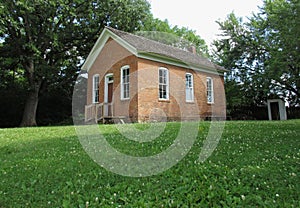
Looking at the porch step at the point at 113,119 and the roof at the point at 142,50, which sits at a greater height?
the roof at the point at 142,50

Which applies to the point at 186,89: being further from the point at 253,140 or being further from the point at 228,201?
the point at 228,201

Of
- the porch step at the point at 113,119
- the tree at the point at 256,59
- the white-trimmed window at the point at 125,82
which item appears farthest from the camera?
the tree at the point at 256,59

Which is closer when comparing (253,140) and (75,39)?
(253,140)

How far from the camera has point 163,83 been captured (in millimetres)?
16422

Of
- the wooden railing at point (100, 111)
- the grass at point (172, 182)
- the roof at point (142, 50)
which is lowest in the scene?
the grass at point (172, 182)

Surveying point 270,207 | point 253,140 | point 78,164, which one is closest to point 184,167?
point 270,207

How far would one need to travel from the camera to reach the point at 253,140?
6.52m

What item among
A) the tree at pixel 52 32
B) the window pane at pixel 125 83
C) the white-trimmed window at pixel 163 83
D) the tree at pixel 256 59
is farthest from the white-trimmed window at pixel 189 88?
the tree at pixel 52 32

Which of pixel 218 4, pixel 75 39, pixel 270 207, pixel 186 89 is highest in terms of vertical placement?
pixel 75 39

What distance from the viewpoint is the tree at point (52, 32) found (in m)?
19.2

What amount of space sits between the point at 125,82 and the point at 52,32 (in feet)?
28.1

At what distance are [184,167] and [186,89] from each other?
45.4 ft

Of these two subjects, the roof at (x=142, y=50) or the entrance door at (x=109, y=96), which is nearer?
the roof at (x=142, y=50)

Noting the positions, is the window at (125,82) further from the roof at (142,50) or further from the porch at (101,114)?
the roof at (142,50)
